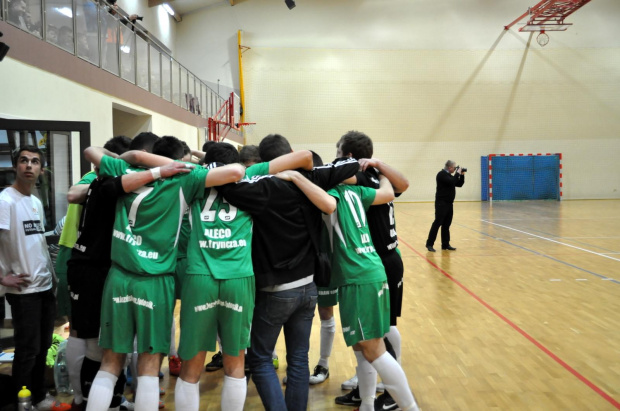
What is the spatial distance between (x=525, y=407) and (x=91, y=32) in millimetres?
8485

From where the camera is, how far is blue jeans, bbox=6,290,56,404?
319cm

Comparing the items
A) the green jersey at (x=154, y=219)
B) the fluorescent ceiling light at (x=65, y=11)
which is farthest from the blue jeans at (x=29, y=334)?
the fluorescent ceiling light at (x=65, y=11)

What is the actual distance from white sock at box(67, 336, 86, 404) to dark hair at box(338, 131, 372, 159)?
6.35 ft

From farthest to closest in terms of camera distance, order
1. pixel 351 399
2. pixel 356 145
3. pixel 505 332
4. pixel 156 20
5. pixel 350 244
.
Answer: pixel 156 20 < pixel 505 332 < pixel 351 399 < pixel 356 145 < pixel 350 244

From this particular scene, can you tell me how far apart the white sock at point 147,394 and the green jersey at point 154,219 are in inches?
20.8

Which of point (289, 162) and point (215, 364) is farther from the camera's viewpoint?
point (215, 364)

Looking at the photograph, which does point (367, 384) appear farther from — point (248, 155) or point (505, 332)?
point (505, 332)

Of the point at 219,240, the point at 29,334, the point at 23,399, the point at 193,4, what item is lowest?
the point at 23,399

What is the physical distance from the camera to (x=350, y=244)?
291 centimetres

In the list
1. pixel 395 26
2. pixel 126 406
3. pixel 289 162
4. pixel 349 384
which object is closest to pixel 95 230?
pixel 289 162

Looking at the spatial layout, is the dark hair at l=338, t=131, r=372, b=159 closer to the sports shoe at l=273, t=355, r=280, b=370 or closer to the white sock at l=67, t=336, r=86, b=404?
the sports shoe at l=273, t=355, r=280, b=370

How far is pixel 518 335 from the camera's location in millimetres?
4938

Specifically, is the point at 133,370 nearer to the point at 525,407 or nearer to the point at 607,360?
the point at 525,407

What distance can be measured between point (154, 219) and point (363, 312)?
1211mm
